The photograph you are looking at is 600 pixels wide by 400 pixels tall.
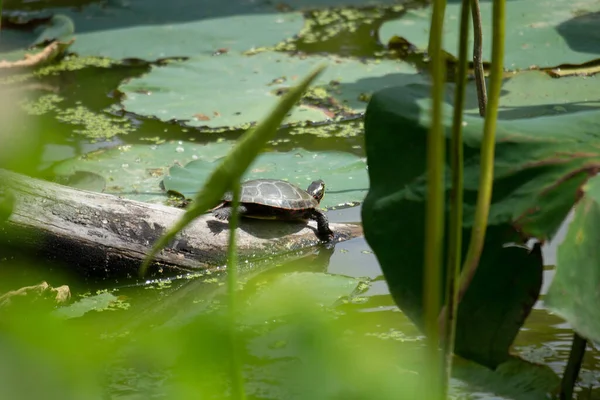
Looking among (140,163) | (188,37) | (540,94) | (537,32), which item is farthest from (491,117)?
(188,37)

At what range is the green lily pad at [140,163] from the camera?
397 cm

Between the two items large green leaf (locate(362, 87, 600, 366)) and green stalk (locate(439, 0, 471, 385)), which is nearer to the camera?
green stalk (locate(439, 0, 471, 385))

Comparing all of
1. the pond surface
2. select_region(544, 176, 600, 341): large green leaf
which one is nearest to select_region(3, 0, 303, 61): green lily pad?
the pond surface

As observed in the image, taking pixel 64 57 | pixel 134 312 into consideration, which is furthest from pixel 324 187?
pixel 64 57

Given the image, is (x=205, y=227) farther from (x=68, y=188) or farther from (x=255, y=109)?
(x=255, y=109)

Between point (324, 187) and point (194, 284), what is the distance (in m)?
0.81

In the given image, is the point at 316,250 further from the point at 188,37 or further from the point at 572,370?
the point at 188,37

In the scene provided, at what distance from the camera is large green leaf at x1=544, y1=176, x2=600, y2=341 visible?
1.16m

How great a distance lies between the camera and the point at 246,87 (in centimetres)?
513

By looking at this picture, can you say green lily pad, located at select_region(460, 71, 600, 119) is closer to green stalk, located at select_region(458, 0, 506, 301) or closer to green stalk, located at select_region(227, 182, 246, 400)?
green stalk, located at select_region(458, 0, 506, 301)

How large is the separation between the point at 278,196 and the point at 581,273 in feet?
7.88

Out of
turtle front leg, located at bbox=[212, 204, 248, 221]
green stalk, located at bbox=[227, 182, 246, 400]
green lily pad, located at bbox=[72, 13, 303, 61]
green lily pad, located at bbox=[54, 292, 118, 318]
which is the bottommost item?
green lily pad, located at bbox=[54, 292, 118, 318]

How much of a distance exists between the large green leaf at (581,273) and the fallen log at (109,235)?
215 cm

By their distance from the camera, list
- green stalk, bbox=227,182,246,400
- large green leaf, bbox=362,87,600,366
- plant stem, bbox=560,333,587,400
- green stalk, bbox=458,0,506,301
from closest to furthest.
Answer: green stalk, bbox=227,182,246,400, green stalk, bbox=458,0,506,301, large green leaf, bbox=362,87,600,366, plant stem, bbox=560,333,587,400
